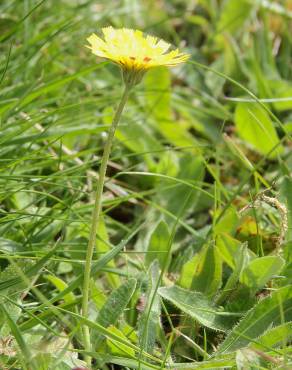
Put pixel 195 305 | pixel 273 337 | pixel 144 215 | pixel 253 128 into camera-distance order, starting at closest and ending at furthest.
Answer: pixel 273 337, pixel 195 305, pixel 144 215, pixel 253 128

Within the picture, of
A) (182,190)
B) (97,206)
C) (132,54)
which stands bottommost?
(182,190)

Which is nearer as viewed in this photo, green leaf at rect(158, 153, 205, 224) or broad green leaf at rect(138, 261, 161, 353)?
broad green leaf at rect(138, 261, 161, 353)

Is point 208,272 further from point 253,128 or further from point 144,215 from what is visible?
point 253,128

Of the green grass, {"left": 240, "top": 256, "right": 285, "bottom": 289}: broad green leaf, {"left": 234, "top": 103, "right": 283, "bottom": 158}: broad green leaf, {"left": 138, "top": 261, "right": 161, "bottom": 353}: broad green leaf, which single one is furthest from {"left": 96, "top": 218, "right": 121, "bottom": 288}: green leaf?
{"left": 234, "top": 103, "right": 283, "bottom": 158}: broad green leaf

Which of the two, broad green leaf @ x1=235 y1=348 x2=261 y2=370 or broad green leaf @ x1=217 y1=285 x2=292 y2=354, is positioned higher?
broad green leaf @ x1=235 y1=348 x2=261 y2=370

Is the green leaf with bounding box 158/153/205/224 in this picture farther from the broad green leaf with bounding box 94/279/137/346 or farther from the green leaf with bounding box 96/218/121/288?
the broad green leaf with bounding box 94/279/137/346

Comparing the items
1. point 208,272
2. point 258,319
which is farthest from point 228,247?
point 258,319

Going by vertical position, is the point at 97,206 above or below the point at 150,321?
above

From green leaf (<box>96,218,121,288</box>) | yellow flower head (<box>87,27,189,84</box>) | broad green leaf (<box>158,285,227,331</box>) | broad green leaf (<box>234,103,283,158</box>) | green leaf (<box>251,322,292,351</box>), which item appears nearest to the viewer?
yellow flower head (<box>87,27,189,84</box>)
